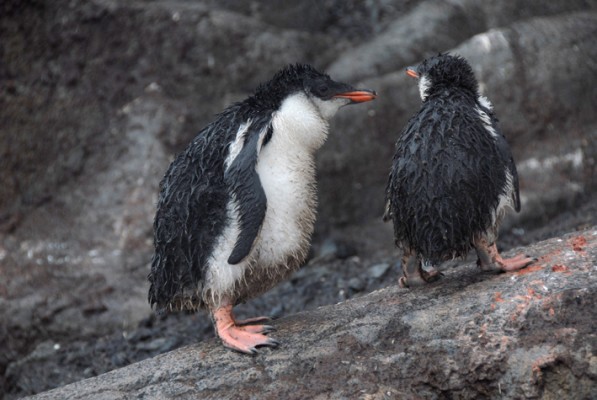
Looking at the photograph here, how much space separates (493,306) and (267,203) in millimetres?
949

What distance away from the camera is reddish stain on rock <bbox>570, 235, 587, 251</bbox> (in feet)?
11.2

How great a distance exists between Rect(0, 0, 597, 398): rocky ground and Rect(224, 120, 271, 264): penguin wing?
1916 millimetres

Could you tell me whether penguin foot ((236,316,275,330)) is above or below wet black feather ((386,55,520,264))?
below

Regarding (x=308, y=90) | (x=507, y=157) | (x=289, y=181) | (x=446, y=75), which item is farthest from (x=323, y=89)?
(x=507, y=157)

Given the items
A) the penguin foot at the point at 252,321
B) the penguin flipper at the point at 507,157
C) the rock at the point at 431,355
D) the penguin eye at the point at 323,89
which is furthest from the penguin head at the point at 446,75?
the penguin foot at the point at 252,321

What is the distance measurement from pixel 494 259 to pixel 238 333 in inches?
43.5

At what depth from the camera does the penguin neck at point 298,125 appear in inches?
131

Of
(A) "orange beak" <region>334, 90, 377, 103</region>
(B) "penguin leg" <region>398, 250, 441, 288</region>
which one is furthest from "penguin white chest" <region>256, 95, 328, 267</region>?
(B) "penguin leg" <region>398, 250, 441, 288</region>

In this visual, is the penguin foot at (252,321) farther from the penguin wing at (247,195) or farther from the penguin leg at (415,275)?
the penguin leg at (415,275)

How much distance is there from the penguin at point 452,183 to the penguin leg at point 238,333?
719 mm

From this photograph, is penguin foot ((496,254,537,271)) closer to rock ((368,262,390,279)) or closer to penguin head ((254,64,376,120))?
penguin head ((254,64,376,120))

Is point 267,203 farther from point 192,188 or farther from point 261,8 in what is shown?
point 261,8

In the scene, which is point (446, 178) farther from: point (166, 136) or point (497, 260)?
point (166, 136)

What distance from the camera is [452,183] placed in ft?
10.7
